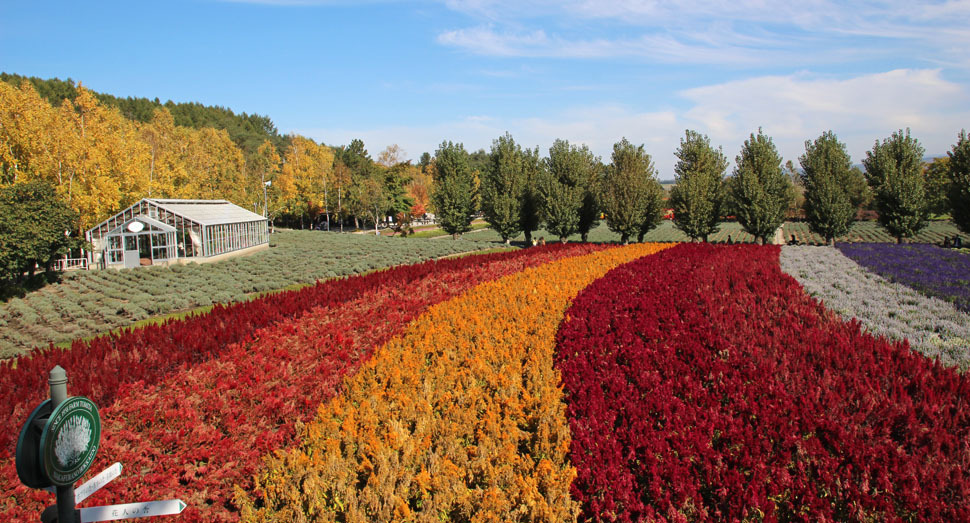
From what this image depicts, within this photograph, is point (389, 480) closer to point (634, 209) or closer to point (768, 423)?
point (768, 423)

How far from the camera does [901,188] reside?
3416 cm

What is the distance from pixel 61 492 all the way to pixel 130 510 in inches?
17.0

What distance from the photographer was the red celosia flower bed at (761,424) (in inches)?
151

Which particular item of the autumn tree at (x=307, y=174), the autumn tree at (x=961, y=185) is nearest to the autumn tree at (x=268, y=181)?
the autumn tree at (x=307, y=174)

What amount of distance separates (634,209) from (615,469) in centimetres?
3410

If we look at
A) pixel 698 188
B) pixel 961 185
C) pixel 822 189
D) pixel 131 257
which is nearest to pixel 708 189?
pixel 698 188

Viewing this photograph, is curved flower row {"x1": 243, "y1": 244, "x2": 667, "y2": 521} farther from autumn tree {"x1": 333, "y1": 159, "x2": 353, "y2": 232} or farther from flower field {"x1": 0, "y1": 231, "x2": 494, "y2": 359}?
autumn tree {"x1": 333, "y1": 159, "x2": 353, "y2": 232}

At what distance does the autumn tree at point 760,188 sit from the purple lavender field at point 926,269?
12946 millimetres

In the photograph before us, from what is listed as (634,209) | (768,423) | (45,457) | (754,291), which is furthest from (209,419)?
(634,209)

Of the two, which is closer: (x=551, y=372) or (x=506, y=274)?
(x=551, y=372)

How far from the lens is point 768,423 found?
472 cm

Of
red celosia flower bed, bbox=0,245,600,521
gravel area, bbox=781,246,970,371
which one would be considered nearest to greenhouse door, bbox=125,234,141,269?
red celosia flower bed, bbox=0,245,600,521

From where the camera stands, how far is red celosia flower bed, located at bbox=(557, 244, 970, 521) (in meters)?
3.85

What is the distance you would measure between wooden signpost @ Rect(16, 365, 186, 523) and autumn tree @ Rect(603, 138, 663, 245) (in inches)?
1394
